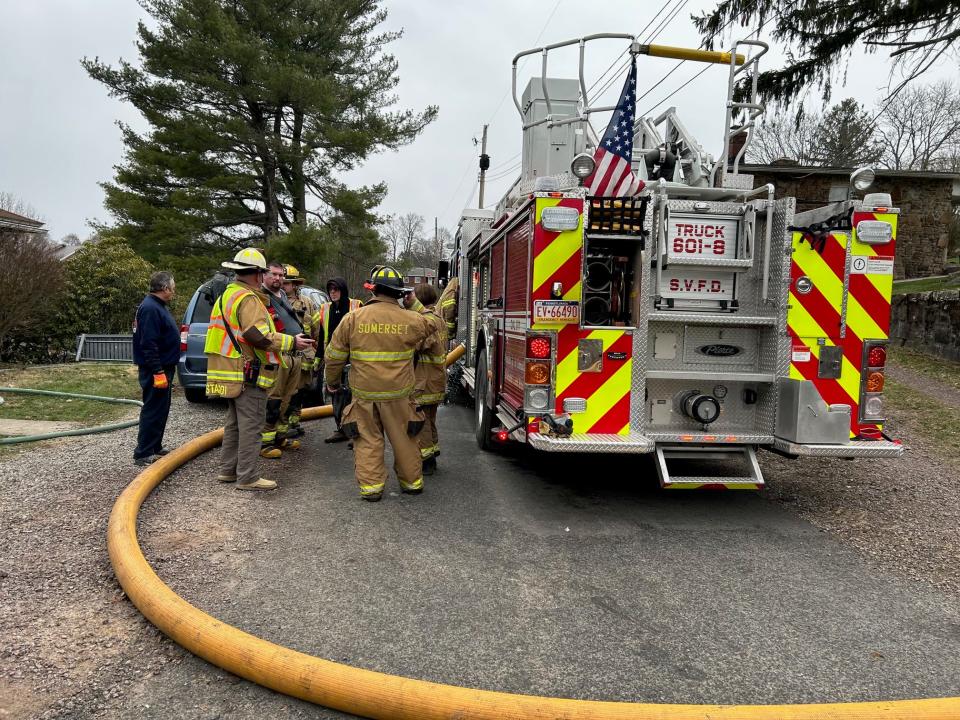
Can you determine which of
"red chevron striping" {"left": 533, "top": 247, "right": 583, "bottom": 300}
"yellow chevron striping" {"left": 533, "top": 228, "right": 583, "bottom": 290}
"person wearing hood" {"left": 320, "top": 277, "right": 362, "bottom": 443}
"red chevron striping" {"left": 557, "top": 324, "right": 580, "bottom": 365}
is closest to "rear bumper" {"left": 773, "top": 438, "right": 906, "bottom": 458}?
"red chevron striping" {"left": 557, "top": 324, "right": 580, "bottom": 365}

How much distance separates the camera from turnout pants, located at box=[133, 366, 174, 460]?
5.68 m

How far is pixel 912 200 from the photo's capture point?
2181 centimetres

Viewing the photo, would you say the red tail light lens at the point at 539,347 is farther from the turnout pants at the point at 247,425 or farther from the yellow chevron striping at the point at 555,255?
the turnout pants at the point at 247,425

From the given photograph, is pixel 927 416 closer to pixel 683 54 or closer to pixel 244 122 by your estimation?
pixel 683 54

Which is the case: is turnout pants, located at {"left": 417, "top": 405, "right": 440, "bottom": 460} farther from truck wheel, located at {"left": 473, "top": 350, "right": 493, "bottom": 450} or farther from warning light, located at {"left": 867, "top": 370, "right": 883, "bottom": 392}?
warning light, located at {"left": 867, "top": 370, "right": 883, "bottom": 392}

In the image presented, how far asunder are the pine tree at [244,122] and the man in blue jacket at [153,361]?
13.1 metres

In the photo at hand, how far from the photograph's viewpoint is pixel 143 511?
4551 mm

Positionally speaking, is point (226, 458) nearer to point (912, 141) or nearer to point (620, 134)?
point (620, 134)

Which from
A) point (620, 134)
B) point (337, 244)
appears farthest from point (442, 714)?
point (337, 244)

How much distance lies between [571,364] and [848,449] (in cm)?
193

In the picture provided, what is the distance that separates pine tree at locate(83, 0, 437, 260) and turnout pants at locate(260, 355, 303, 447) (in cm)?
1284

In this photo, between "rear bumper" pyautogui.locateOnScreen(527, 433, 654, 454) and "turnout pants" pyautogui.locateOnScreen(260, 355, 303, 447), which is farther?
"turnout pants" pyautogui.locateOnScreen(260, 355, 303, 447)

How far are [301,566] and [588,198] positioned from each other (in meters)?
2.96

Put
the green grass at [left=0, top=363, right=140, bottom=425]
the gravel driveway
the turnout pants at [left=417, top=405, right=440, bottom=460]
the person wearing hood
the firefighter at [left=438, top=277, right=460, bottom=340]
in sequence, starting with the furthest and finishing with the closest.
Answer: the firefighter at [left=438, top=277, right=460, bottom=340] < the green grass at [left=0, top=363, right=140, bottom=425] < the person wearing hood < the turnout pants at [left=417, top=405, right=440, bottom=460] < the gravel driveway
